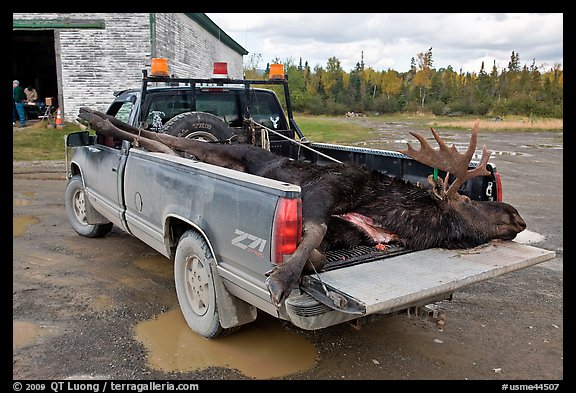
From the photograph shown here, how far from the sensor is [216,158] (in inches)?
208

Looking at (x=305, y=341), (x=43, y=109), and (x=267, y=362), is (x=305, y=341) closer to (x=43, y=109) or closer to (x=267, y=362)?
(x=267, y=362)

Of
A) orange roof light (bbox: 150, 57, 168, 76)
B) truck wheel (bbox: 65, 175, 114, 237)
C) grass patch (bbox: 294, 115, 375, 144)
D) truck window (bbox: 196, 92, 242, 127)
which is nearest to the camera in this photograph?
orange roof light (bbox: 150, 57, 168, 76)

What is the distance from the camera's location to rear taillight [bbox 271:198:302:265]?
2.98 m

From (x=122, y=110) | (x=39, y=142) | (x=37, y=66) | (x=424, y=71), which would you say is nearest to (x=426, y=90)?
(x=424, y=71)

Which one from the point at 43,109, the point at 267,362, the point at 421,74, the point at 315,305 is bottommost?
the point at 267,362

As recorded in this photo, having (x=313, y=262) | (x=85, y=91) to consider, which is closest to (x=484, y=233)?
(x=313, y=262)

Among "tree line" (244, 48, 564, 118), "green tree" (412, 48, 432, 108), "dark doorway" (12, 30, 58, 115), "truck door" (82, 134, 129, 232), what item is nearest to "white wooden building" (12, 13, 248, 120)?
"dark doorway" (12, 30, 58, 115)

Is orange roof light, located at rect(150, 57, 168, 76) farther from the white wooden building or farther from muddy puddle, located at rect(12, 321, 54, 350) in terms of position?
the white wooden building

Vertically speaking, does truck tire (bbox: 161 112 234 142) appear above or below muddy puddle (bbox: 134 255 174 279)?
above

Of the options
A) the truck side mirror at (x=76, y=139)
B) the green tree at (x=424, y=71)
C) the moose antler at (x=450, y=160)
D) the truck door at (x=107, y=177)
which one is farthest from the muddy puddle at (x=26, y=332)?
the green tree at (x=424, y=71)

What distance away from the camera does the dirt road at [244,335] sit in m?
3.50

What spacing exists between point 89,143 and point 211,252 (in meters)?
3.41

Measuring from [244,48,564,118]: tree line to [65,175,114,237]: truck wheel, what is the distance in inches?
1469

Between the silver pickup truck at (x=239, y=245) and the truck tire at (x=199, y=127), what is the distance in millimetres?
13
